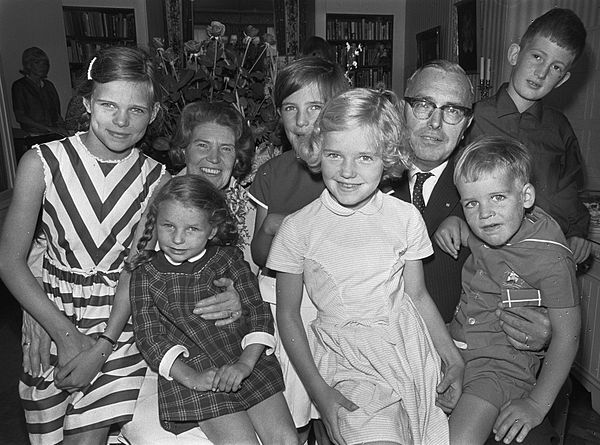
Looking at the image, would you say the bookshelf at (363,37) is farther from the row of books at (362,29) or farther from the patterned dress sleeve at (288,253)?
the patterned dress sleeve at (288,253)

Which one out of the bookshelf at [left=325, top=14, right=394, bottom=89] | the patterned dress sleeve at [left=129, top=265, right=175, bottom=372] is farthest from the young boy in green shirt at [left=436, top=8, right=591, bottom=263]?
the bookshelf at [left=325, top=14, right=394, bottom=89]

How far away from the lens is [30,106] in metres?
5.23

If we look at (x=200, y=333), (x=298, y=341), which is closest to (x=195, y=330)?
(x=200, y=333)

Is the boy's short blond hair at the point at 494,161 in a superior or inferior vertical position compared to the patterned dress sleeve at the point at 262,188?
superior

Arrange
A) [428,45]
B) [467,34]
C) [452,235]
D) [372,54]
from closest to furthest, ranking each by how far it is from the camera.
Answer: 1. [452,235]
2. [467,34]
3. [428,45]
4. [372,54]

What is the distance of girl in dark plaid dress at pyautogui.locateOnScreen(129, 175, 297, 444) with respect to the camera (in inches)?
58.9

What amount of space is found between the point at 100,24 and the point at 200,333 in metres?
7.12

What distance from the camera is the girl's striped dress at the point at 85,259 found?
1579 mm

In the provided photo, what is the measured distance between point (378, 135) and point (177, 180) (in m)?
0.60

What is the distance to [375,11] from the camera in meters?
8.10

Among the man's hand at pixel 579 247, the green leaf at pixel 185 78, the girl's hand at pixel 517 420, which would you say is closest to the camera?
the girl's hand at pixel 517 420

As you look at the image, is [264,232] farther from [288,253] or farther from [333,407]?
[333,407]

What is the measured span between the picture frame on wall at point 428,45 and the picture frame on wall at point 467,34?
2.09 feet

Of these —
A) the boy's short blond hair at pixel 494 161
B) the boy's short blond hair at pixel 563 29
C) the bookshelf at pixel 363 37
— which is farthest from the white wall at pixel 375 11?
the boy's short blond hair at pixel 494 161
